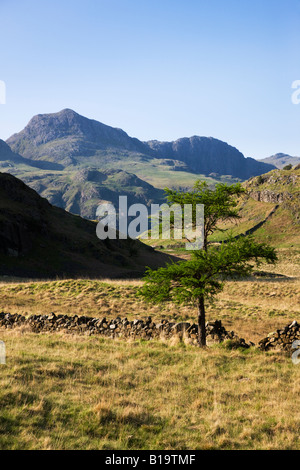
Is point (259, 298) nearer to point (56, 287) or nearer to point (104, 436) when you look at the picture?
point (56, 287)

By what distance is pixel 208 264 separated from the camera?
15.3m

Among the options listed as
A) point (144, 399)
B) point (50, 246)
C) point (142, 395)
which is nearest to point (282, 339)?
point (142, 395)

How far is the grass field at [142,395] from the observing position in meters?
7.56

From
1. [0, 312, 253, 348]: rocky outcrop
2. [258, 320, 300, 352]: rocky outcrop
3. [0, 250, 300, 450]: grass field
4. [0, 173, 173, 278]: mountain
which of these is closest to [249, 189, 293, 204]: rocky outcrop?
[0, 173, 173, 278]: mountain

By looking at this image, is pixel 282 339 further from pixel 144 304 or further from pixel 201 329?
pixel 144 304

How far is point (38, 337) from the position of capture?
17016mm

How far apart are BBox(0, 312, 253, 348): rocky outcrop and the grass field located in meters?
1.53

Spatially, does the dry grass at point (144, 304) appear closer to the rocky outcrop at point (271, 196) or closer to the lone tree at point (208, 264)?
the lone tree at point (208, 264)

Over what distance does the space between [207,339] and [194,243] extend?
19.2 ft

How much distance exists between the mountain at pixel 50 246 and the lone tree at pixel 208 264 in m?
42.7

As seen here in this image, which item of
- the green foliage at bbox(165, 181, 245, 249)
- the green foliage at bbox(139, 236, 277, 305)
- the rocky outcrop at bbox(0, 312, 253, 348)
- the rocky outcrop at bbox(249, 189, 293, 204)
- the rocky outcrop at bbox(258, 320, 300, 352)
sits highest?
the rocky outcrop at bbox(249, 189, 293, 204)

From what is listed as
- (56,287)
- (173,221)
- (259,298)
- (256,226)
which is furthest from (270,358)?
(256,226)

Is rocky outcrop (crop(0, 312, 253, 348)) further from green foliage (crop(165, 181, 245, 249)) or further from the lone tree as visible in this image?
green foliage (crop(165, 181, 245, 249))

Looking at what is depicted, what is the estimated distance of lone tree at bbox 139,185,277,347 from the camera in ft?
49.8
